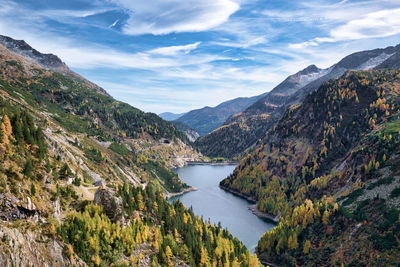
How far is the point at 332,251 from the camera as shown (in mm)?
99625

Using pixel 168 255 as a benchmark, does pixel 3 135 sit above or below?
above

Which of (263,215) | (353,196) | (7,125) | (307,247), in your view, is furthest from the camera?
(263,215)

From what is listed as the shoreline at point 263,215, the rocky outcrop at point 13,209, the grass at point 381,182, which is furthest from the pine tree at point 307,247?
the rocky outcrop at point 13,209

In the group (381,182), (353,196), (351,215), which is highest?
(381,182)

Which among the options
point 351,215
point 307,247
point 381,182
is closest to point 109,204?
point 307,247

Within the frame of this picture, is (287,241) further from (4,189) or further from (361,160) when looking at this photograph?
(4,189)

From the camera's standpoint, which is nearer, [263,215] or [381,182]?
[381,182]

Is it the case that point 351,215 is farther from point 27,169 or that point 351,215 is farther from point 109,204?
point 27,169

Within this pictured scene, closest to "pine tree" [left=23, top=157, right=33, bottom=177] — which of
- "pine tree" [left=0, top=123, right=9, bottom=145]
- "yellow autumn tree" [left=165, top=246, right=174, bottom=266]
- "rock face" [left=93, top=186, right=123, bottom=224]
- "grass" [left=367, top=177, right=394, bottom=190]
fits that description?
"pine tree" [left=0, top=123, right=9, bottom=145]

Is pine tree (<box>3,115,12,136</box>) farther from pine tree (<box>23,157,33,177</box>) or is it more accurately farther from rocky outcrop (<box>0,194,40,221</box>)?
rocky outcrop (<box>0,194,40,221</box>)

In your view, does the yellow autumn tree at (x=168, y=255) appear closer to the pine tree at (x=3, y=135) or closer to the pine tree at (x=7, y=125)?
the pine tree at (x=3, y=135)

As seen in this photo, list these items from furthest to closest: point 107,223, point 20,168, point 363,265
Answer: point 363,265 < point 107,223 < point 20,168

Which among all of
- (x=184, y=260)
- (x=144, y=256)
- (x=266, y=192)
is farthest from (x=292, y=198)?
(x=144, y=256)

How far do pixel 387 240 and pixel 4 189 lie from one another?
107 meters
